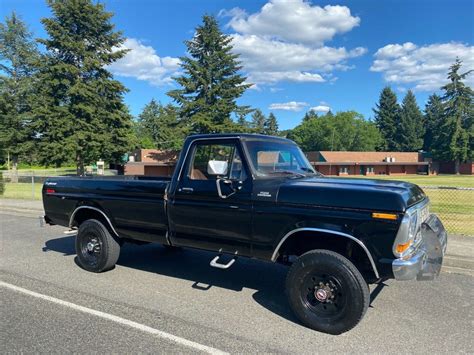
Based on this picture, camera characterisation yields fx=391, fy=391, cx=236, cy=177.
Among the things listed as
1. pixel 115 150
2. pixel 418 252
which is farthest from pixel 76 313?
pixel 115 150

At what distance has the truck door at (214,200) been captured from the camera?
4715mm

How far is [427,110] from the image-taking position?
374 ft

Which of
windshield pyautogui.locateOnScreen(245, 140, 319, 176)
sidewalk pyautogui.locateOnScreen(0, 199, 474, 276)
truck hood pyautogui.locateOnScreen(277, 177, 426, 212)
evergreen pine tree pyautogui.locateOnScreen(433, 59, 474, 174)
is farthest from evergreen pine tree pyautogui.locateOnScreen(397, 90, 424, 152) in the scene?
truck hood pyautogui.locateOnScreen(277, 177, 426, 212)

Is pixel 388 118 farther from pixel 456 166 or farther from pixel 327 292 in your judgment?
pixel 327 292

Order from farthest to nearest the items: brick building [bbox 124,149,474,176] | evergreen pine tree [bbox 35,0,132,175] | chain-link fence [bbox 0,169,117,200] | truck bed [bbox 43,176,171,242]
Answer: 1. brick building [bbox 124,149,474,176]
2. evergreen pine tree [bbox 35,0,132,175]
3. chain-link fence [bbox 0,169,117,200]
4. truck bed [bbox 43,176,171,242]

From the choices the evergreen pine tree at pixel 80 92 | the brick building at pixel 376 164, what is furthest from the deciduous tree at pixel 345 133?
the evergreen pine tree at pixel 80 92

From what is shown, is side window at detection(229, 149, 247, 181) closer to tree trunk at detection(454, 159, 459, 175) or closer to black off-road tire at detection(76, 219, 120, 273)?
black off-road tire at detection(76, 219, 120, 273)

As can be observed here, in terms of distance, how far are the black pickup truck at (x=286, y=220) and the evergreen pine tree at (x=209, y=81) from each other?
42.1 metres

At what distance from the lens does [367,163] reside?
71.8 m

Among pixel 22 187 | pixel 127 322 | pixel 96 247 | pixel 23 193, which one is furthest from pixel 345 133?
pixel 127 322

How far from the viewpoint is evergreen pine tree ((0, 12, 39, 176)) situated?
36.9 metres

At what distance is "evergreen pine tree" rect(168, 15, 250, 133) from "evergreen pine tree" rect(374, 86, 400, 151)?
6759 centimetres

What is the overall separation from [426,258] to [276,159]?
6.92 ft

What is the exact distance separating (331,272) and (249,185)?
53.6 inches
